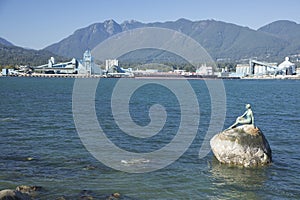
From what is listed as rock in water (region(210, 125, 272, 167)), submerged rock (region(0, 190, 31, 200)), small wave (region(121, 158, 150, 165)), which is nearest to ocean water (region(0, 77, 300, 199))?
small wave (region(121, 158, 150, 165))

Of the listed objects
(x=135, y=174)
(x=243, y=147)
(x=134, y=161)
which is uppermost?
(x=243, y=147)

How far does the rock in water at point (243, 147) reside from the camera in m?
17.1

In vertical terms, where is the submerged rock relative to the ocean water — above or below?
above

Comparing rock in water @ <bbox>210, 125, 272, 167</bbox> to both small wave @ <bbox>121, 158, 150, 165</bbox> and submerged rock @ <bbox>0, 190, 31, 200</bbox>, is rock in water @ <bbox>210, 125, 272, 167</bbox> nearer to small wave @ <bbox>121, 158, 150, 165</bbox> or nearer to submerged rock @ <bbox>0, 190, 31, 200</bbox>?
small wave @ <bbox>121, 158, 150, 165</bbox>

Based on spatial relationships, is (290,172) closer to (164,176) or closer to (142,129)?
(164,176)

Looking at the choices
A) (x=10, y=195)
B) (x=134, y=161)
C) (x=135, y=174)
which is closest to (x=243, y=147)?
(x=135, y=174)

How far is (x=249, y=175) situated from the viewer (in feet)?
52.9

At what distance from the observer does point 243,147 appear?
671 inches

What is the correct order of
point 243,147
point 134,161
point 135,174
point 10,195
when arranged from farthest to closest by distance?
1. point 134,161
2. point 243,147
3. point 135,174
4. point 10,195

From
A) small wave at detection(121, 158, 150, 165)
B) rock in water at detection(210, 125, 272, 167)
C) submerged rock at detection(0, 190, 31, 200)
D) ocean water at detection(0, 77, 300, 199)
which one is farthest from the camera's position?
small wave at detection(121, 158, 150, 165)

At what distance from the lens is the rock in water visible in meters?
17.1

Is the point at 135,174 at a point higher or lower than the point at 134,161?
lower

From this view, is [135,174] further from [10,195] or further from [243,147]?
[10,195]

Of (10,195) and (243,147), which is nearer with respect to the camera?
(10,195)
